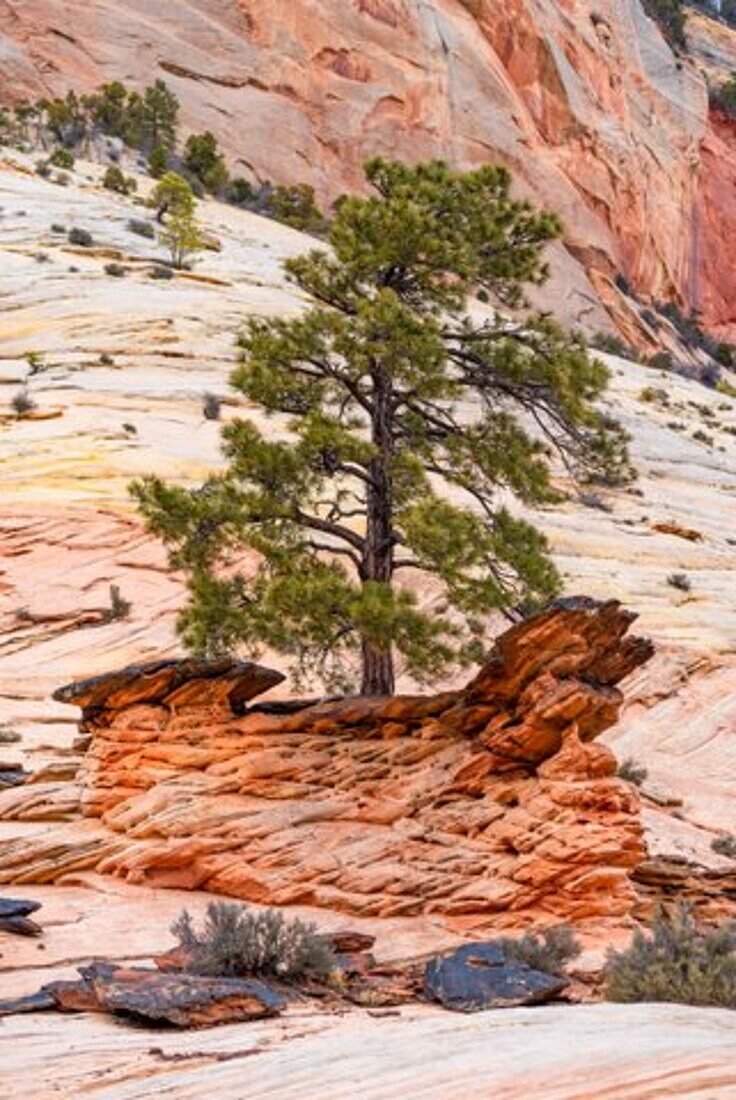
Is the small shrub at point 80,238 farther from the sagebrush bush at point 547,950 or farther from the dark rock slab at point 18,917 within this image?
the sagebrush bush at point 547,950

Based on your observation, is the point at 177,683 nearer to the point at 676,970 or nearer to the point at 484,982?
the point at 484,982

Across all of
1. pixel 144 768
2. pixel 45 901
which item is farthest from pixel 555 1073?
pixel 144 768

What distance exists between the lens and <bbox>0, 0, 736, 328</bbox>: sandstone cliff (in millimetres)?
70062

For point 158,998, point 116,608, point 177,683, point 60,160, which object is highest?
point 60,160

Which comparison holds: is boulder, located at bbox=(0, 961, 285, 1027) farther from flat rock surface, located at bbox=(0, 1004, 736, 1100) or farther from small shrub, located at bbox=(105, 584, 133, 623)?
small shrub, located at bbox=(105, 584, 133, 623)

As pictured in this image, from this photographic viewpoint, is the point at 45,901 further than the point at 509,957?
Yes

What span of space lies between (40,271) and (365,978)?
32.3m

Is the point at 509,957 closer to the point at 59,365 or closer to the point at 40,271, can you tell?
the point at 59,365

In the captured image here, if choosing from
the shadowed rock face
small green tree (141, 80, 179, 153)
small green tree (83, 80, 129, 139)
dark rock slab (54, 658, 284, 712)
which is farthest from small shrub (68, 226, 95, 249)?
the shadowed rock face

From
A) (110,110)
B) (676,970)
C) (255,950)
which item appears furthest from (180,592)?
(110,110)

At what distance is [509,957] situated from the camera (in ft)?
30.1

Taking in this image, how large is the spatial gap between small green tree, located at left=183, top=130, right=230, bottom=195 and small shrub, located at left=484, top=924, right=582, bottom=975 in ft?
187

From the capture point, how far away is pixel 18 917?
9.88 metres

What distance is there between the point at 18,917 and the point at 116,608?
11.8 m
